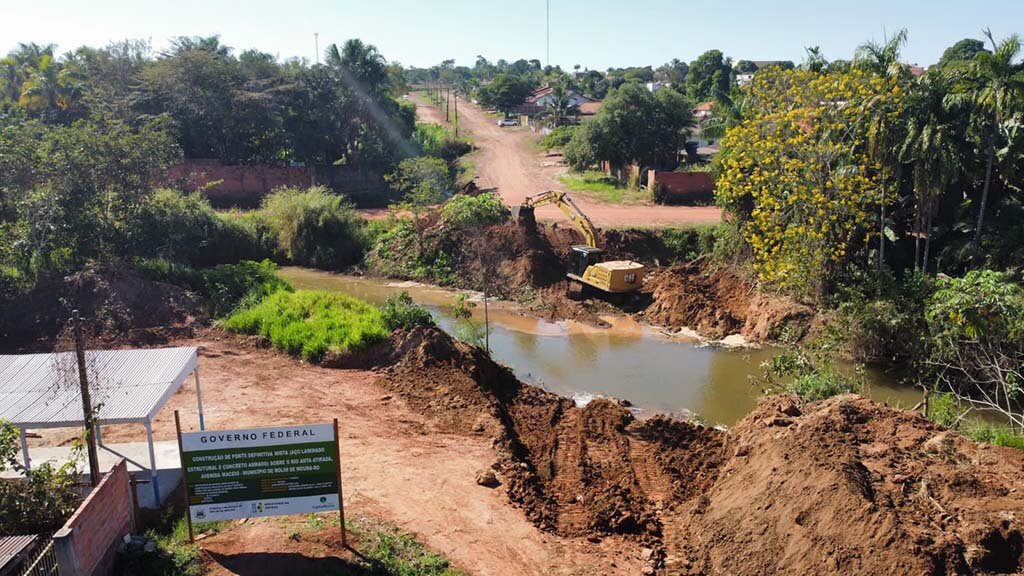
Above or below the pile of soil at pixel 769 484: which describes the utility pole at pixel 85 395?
above

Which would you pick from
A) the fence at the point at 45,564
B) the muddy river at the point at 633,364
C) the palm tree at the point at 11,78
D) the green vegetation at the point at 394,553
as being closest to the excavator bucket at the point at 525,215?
the muddy river at the point at 633,364

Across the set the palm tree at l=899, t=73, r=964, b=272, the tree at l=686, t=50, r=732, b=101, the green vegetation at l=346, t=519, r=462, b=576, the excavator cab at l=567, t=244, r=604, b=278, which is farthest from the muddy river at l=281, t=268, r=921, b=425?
the tree at l=686, t=50, r=732, b=101

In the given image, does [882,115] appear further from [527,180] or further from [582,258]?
[527,180]

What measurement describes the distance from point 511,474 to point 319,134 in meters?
37.0

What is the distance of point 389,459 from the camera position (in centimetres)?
1356

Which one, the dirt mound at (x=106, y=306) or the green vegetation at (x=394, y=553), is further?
the dirt mound at (x=106, y=306)

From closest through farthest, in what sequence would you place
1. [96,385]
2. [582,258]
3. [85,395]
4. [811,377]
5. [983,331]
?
[85,395]
[96,385]
[983,331]
[811,377]
[582,258]

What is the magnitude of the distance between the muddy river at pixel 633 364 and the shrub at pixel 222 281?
A: 20.7ft

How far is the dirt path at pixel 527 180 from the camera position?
116 feet

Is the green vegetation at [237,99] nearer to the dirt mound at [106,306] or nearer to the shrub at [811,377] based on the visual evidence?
the dirt mound at [106,306]

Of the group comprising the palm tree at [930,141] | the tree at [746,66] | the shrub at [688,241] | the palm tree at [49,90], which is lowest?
the shrub at [688,241]

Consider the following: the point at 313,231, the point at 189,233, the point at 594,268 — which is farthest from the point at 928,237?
the point at 189,233

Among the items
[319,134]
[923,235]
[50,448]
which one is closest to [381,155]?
[319,134]

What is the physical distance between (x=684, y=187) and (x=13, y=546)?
35.0m
